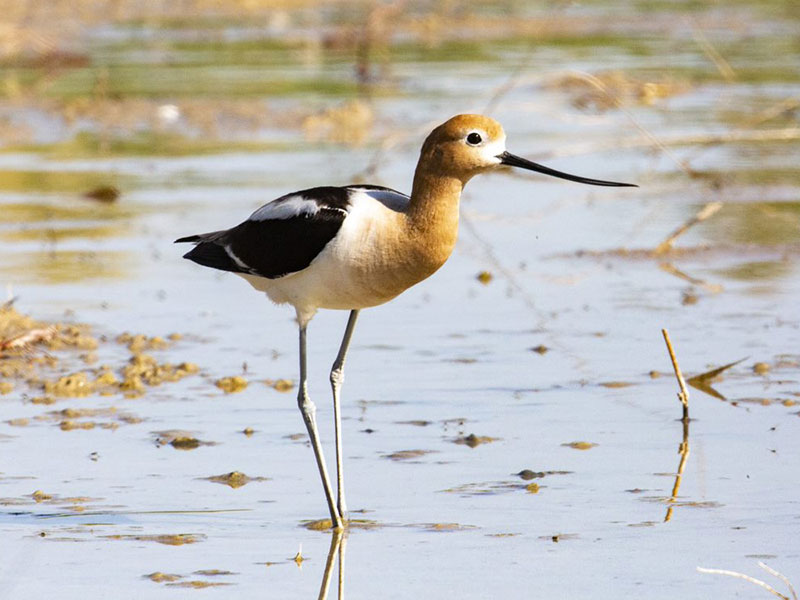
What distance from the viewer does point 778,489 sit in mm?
5527

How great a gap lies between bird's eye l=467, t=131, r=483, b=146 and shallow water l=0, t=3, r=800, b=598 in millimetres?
1216

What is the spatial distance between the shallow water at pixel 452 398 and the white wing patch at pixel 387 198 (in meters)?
1.01

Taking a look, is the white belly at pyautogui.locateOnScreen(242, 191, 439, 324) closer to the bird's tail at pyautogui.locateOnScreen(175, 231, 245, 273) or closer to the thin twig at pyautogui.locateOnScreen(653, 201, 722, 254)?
the bird's tail at pyautogui.locateOnScreen(175, 231, 245, 273)

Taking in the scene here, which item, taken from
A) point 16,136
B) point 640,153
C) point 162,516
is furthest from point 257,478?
point 16,136

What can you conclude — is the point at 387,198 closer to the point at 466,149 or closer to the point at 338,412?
the point at 466,149

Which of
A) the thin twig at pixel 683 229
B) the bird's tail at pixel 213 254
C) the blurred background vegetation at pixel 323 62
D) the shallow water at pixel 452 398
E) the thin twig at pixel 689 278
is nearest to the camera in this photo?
the shallow water at pixel 452 398

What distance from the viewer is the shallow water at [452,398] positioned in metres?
5.02

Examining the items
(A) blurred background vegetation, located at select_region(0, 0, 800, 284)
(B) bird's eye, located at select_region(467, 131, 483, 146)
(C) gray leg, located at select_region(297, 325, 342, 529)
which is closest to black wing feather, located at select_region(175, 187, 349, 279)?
(C) gray leg, located at select_region(297, 325, 342, 529)

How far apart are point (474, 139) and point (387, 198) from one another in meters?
0.39

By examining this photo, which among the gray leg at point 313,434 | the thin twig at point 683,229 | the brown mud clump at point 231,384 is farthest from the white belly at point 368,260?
the thin twig at point 683,229

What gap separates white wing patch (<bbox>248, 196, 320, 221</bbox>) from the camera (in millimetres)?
5540

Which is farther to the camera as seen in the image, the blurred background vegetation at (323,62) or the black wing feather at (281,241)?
the blurred background vegetation at (323,62)

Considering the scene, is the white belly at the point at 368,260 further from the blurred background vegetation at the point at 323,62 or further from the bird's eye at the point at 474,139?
the blurred background vegetation at the point at 323,62

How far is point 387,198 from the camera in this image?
18.2ft
